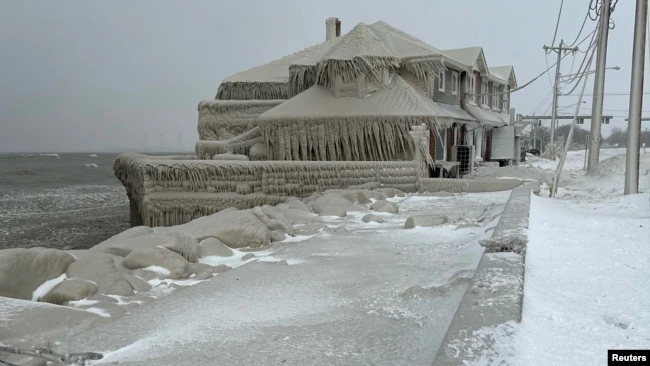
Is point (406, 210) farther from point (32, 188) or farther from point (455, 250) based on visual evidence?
point (32, 188)

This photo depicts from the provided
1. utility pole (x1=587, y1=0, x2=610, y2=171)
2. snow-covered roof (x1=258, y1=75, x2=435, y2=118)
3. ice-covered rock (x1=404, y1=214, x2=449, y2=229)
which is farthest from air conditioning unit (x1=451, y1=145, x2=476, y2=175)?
ice-covered rock (x1=404, y1=214, x2=449, y2=229)

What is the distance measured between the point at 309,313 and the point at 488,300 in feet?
4.79

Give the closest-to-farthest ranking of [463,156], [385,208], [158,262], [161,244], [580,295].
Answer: [580,295]
[158,262]
[161,244]
[385,208]
[463,156]

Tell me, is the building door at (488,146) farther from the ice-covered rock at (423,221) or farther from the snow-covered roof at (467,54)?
the ice-covered rock at (423,221)

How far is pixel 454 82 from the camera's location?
2278 centimetres

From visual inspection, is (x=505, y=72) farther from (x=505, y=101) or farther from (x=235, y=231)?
(x=235, y=231)

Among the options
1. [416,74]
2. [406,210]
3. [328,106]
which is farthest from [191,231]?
[416,74]

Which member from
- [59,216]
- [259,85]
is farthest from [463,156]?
[59,216]

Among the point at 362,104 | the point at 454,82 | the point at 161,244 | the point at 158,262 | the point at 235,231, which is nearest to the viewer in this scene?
the point at 158,262

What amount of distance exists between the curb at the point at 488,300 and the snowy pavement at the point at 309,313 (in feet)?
1.26

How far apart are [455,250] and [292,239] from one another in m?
2.41

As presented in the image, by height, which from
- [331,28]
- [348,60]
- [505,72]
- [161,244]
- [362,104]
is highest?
[331,28]

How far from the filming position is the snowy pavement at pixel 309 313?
3061 millimetres

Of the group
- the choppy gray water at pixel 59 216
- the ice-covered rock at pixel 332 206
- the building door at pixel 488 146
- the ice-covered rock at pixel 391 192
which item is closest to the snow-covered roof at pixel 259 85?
the choppy gray water at pixel 59 216
